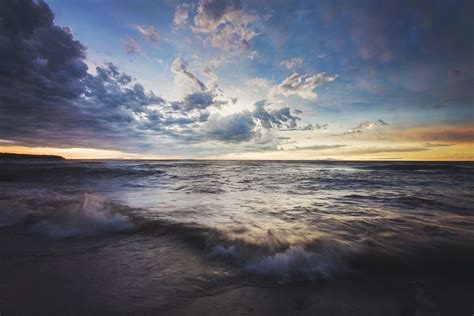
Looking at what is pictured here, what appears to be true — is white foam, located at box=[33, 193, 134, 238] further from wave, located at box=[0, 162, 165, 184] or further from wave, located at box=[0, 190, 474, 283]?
wave, located at box=[0, 162, 165, 184]

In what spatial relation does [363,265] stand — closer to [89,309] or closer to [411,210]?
[89,309]

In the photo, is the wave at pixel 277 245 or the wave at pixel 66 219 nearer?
the wave at pixel 277 245

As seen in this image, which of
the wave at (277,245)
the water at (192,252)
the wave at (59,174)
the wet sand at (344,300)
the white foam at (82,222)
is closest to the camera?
the wet sand at (344,300)

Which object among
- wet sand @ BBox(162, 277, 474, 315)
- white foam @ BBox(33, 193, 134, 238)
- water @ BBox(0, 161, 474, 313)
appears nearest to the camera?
wet sand @ BBox(162, 277, 474, 315)

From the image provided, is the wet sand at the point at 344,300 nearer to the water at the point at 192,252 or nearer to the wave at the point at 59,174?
the water at the point at 192,252

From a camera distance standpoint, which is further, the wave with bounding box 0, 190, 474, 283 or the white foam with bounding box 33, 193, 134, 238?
the white foam with bounding box 33, 193, 134, 238

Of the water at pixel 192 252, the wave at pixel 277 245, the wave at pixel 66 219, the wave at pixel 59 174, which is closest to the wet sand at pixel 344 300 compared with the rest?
the water at pixel 192 252

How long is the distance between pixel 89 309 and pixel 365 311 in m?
2.99

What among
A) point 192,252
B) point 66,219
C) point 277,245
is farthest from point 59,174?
point 277,245

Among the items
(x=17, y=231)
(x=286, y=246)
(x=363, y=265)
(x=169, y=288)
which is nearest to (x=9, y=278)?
(x=169, y=288)

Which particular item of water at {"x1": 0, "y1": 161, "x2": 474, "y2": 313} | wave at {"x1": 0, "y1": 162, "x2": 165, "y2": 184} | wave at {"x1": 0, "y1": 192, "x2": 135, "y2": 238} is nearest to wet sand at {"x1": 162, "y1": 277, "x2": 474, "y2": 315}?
water at {"x1": 0, "y1": 161, "x2": 474, "y2": 313}

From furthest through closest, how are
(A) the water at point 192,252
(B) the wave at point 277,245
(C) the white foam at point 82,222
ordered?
(C) the white foam at point 82,222, (B) the wave at point 277,245, (A) the water at point 192,252

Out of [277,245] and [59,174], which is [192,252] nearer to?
[277,245]

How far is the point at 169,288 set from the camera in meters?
2.83
